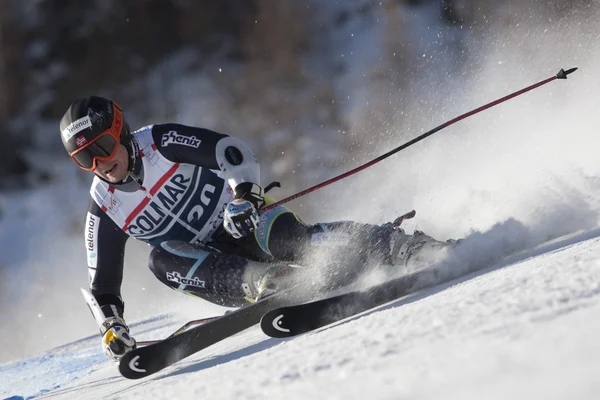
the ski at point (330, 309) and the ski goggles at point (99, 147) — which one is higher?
the ski goggles at point (99, 147)

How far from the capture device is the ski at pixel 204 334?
2434mm

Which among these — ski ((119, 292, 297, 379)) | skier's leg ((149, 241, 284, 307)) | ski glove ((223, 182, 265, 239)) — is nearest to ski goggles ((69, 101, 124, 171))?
skier's leg ((149, 241, 284, 307))

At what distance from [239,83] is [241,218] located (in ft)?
23.0

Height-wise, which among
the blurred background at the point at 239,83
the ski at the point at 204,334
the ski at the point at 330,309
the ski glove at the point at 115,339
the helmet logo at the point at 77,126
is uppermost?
the blurred background at the point at 239,83

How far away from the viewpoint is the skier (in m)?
2.63

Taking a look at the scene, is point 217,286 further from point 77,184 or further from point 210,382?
point 77,184

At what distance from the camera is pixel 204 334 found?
98.6 inches

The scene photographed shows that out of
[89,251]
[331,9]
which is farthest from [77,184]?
[89,251]

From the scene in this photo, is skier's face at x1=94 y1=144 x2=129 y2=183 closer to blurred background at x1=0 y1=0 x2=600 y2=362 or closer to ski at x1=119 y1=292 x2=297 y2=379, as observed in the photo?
ski at x1=119 y1=292 x2=297 y2=379

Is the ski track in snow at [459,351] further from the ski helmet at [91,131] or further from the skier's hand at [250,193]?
the ski helmet at [91,131]

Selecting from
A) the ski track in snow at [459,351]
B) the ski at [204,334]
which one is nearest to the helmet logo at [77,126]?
the ski at [204,334]

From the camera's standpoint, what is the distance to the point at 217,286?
2924mm

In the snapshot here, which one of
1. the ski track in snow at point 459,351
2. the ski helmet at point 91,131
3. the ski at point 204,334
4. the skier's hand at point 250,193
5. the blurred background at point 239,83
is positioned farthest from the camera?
the blurred background at point 239,83

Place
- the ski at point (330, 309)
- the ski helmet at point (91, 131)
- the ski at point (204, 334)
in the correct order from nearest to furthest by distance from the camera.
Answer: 1. the ski at point (330, 309)
2. the ski at point (204, 334)
3. the ski helmet at point (91, 131)
